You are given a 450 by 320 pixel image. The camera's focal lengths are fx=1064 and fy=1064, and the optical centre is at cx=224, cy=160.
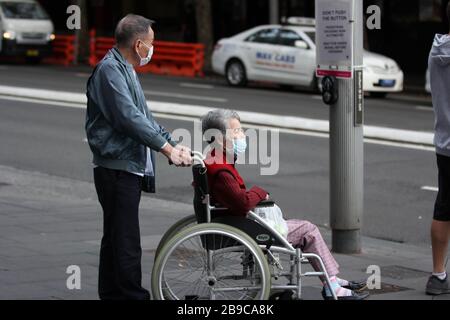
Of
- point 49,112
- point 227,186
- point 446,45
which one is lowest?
point 49,112

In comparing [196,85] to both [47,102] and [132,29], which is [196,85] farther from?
[132,29]

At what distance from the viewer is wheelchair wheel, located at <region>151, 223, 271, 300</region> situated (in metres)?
6.13

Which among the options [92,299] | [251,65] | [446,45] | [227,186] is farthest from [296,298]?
[251,65]

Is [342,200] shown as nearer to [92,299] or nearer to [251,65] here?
[92,299]

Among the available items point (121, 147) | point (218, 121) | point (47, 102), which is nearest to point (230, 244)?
point (218, 121)

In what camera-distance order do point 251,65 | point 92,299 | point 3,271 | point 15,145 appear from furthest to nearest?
point 251,65 < point 15,145 < point 3,271 < point 92,299

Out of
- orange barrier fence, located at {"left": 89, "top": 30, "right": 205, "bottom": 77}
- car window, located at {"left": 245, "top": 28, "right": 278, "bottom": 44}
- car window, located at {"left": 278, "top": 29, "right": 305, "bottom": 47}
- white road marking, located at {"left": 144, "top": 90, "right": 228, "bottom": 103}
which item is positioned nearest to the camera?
white road marking, located at {"left": 144, "top": 90, "right": 228, "bottom": 103}

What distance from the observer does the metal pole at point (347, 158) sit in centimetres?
880

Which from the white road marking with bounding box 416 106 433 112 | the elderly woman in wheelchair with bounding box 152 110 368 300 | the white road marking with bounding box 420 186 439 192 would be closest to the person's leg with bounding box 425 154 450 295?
the elderly woman in wheelchair with bounding box 152 110 368 300

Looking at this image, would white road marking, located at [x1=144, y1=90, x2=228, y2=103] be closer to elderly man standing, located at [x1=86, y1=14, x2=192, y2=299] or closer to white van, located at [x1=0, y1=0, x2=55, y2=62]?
white van, located at [x1=0, y1=0, x2=55, y2=62]

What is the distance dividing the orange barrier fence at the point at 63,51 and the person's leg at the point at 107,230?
28.9 meters

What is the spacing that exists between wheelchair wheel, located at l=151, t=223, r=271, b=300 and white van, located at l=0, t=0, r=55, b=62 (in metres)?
27.5

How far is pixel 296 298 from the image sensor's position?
6.39 metres

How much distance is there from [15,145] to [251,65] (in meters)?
11.3
